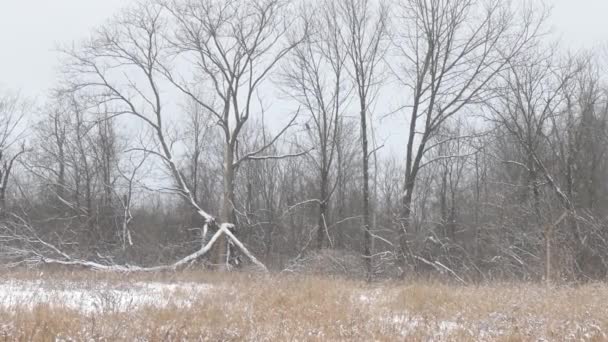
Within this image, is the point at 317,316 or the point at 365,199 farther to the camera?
the point at 365,199

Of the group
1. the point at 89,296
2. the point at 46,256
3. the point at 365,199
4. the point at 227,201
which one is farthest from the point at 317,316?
the point at 365,199

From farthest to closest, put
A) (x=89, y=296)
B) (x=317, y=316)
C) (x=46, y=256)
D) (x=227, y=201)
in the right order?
(x=227, y=201)
(x=46, y=256)
(x=89, y=296)
(x=317, y=316)

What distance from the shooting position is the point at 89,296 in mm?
8633

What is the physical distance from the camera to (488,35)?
19.3 meters

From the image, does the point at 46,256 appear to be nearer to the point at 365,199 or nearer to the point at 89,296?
the point at 89,296

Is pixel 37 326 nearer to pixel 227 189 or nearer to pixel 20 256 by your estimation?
pixel 20 256

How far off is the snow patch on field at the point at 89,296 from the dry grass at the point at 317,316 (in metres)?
0.06

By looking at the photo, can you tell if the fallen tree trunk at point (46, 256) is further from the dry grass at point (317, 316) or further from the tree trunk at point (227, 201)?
Result: the dry grass at point (317, 316)

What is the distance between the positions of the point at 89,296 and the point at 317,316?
4.06m

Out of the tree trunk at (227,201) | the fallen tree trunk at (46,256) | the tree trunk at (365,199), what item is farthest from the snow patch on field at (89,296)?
the tree trunk at (365,199)

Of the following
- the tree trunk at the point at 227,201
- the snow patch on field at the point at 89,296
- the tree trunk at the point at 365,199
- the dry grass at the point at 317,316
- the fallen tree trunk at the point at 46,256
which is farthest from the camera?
the tree trunk at the point at 365,199

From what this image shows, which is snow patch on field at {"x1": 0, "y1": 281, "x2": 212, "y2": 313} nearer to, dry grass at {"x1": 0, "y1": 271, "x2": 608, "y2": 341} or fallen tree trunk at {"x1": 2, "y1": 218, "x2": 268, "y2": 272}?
dry grass at {"x1": 0, "y1": 271, "x2": 608, "y2": 341}

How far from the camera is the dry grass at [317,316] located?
5.48 metres

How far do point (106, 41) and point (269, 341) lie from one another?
1832 centimetres
